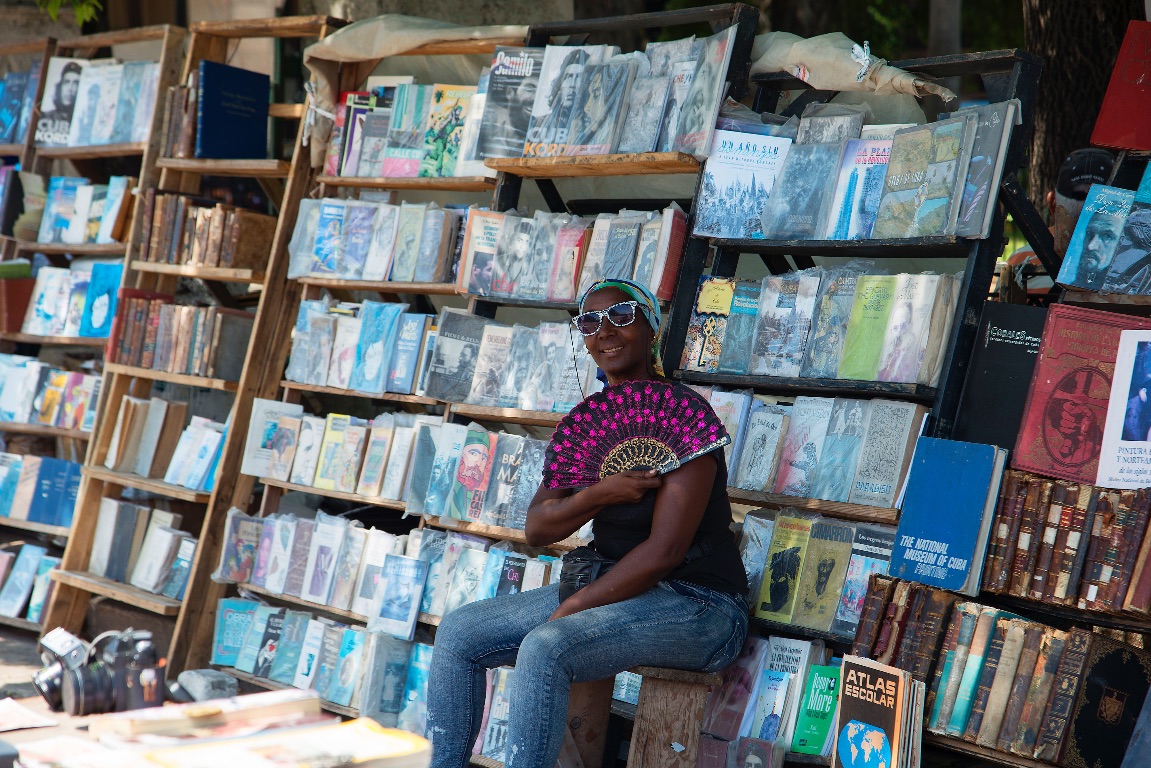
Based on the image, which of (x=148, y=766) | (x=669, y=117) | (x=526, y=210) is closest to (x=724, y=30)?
(x=669, y=117)

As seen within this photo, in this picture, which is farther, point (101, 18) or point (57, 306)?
point (101, 18)

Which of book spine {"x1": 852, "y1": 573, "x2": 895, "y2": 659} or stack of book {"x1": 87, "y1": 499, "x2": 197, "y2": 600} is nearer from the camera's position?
book spine {"x1": 852, "y1": 573, "x2": 895, "y2": 659}

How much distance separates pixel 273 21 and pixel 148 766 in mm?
4032

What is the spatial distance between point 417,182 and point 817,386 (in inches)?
73.9

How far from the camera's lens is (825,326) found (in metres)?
3.53

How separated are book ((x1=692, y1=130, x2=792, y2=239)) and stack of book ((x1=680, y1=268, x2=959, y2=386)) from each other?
17cm

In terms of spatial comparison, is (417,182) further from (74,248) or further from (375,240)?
(74,248)

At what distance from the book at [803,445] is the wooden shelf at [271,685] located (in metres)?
1.82

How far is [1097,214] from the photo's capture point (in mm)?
3156

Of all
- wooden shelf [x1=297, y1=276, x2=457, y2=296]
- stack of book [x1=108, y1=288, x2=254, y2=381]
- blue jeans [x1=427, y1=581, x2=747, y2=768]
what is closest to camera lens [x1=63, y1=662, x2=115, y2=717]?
blue jeans [x1=427, y1=581, x2=747, y2=768]

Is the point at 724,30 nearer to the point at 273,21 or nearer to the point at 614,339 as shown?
the point at 614,339

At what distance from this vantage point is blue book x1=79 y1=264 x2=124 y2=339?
18.6 feet

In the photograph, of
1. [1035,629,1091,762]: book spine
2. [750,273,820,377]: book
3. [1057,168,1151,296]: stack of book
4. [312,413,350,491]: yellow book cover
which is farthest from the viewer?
[312,413,350,491]: yellow book cover

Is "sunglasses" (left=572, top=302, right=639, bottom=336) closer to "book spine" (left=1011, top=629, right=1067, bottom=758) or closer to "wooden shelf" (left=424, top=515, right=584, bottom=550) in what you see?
"wooden shelf" (left=424, top=515, right=584, bottom=550)
